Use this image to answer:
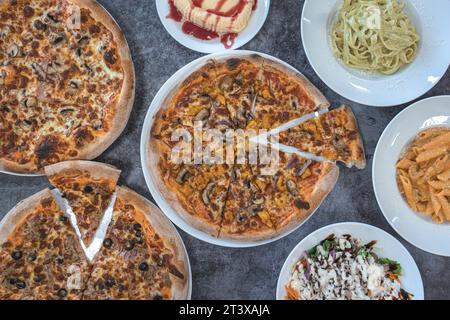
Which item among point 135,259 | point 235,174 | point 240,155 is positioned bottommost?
point 135,259

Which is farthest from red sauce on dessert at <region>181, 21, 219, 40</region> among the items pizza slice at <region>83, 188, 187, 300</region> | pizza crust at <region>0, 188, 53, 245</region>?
pizza crust at <region>0, 188, 53, 245</region>

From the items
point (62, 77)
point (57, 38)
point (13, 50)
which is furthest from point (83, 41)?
point (13, 50)

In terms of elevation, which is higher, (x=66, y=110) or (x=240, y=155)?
(x=66, y=110)

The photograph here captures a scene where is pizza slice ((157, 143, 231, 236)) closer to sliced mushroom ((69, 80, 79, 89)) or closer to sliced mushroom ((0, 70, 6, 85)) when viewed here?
sliced mushroom ((69, 80, 79, 89))

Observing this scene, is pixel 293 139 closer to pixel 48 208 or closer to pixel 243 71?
pixel 243 71

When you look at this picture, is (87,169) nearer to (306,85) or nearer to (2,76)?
(2,76)

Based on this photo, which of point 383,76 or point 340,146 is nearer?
point 340,146

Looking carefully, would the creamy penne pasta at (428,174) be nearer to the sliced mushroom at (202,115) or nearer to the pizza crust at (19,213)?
the sliced mushroom at (202,115)
